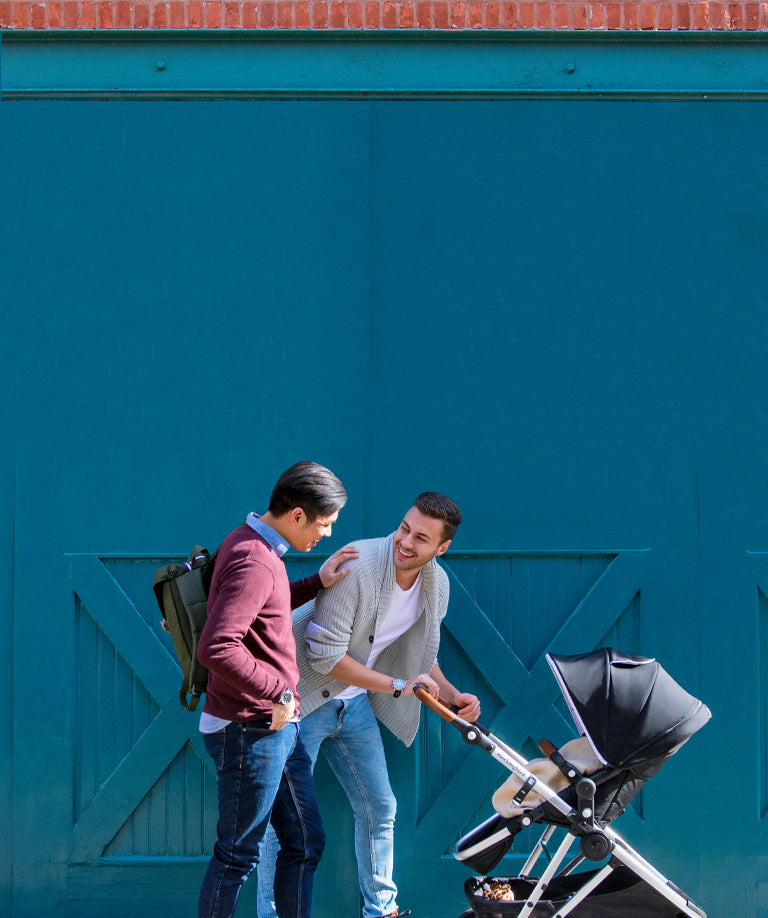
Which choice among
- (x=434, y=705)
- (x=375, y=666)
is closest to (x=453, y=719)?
(x=434, y=705)

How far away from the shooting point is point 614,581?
4.57 m

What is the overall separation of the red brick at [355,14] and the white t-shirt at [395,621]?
245 cm

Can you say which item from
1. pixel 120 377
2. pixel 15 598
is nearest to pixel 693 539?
pixel 120 377

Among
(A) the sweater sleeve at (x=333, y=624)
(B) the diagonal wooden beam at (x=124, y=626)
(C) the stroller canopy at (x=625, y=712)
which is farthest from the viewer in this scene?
(B) the diagonal wooden beam at (x=124, y=626)

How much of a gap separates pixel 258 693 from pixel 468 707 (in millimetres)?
906

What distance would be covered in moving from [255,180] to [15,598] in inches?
83.5

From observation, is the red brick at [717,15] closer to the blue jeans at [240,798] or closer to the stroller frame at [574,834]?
the stroller frame at [574,834]

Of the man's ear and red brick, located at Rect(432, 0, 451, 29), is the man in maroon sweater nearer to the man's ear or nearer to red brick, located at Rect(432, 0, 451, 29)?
the man's ear

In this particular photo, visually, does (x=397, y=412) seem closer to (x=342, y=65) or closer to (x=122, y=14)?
(x=342, y=65)

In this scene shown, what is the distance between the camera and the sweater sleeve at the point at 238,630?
10.9 feet

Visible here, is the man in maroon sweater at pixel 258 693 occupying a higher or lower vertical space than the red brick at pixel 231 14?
lower

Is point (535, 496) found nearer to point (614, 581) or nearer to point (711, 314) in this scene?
point (614, 581)

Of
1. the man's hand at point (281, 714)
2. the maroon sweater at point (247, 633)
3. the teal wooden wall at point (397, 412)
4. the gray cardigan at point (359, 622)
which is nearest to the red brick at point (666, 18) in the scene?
the teal wooden wall at point (397, 412)

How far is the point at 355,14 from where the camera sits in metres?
4.60
